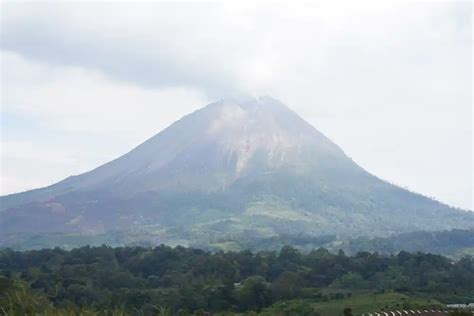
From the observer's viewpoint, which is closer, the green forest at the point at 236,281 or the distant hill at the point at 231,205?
the green forest at the point at 236,281

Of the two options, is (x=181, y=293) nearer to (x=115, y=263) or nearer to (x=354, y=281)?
(x=354, y=281)

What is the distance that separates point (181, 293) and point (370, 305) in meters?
14.6

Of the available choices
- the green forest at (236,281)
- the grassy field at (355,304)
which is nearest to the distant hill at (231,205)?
the green forest at (236,281)

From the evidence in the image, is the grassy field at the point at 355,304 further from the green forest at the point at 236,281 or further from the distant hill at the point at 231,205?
the distant hill at the point at 231,205

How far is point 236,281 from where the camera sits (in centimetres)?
A: 6322

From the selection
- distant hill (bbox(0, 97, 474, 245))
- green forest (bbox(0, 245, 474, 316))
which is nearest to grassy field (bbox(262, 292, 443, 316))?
green forest (bbox(0, 245, 474, 316))

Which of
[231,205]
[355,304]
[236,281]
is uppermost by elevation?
[231,205]

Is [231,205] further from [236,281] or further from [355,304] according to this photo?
[355,304]

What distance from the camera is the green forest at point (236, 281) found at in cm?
4735

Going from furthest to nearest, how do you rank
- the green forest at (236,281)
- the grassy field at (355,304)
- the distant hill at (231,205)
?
the distant hill at (231,205)
the green forest at (236,281)
the grassy field at (355,304)

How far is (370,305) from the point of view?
43.9 meters

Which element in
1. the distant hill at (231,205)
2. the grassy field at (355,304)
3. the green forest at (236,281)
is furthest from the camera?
the distant hill at (231,205)

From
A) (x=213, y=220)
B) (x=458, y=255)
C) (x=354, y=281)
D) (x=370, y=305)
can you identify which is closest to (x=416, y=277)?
(x=354, y=281)

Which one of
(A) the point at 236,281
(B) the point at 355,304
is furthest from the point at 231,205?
(B) the point at 355,304
